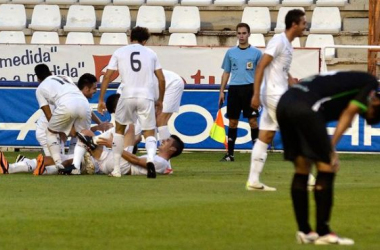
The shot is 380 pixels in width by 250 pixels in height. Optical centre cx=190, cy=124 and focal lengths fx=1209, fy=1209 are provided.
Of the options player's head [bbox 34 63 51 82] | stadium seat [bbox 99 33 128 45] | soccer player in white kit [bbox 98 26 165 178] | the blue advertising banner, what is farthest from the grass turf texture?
stadium seat [bbox 99 33 128 45]

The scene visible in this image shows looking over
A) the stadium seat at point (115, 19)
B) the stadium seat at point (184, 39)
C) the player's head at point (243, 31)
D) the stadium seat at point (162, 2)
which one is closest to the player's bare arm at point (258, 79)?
the player's head at point (243, 31)

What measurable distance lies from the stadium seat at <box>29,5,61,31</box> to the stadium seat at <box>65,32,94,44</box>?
66 cm

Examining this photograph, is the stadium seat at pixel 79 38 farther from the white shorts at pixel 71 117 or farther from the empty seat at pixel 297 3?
the white shorts at pixel 71 117

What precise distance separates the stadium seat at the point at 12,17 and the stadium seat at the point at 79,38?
4.15 ft

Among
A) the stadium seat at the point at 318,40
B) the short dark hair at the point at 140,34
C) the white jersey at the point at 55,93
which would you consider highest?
the short dark hair at the point at 140,34

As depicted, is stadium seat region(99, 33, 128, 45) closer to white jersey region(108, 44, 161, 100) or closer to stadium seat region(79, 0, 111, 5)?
stadium seat region(79, 0, 111, 5)

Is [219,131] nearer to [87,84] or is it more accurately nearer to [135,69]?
[87,84]

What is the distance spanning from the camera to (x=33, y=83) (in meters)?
21.7

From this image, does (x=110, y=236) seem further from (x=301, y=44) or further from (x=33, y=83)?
(x=301, y=44)

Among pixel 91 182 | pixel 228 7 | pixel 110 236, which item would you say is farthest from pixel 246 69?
pixel 110 236

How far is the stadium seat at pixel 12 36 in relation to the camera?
25700 millimetres

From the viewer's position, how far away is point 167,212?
11.0 meters

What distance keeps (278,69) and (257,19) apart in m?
12.4

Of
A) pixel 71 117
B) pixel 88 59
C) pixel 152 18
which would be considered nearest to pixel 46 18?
pixel 152 18
